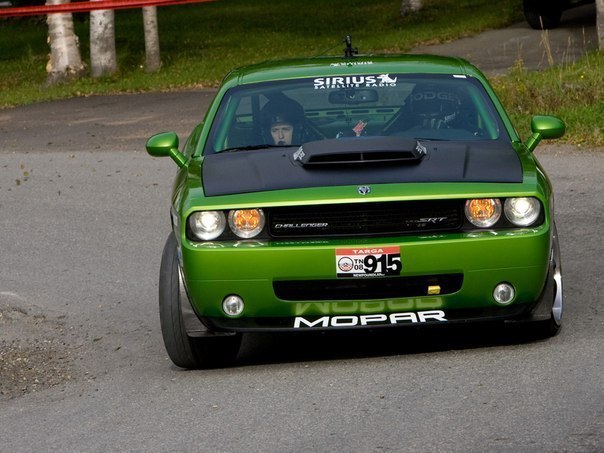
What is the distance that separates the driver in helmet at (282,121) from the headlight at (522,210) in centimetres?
150

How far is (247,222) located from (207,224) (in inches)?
7.7

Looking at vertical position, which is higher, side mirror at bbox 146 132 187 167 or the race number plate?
the race number plate

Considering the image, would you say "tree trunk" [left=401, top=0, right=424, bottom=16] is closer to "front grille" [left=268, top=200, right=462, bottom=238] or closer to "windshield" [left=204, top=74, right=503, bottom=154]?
"windshield" [left=204, top=74, right=503, bottom=154]

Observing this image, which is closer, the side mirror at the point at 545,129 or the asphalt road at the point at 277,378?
the asphalt road at the point at 277,378

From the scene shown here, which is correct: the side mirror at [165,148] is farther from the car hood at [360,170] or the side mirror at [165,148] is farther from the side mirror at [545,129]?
the side mirror at [545,129]

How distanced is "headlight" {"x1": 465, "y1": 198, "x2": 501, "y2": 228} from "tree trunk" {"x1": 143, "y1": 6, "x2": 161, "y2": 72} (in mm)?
20793

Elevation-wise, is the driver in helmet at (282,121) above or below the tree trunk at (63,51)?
above

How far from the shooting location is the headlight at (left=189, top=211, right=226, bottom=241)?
24.2ft

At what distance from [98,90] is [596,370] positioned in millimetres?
19949

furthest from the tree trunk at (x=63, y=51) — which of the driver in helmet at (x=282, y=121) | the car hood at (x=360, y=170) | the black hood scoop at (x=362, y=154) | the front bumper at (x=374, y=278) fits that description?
the front bumper at (x=374, y=278)

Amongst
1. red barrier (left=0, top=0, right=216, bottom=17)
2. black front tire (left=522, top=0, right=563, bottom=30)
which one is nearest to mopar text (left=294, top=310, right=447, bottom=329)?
red barrier (left=0, top=0, right=216, bottom=17)

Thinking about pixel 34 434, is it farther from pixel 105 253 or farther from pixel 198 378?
pixel 105 253

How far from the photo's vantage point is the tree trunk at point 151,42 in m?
27.6

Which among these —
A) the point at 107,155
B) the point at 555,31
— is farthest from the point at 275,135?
the point at 555,31
